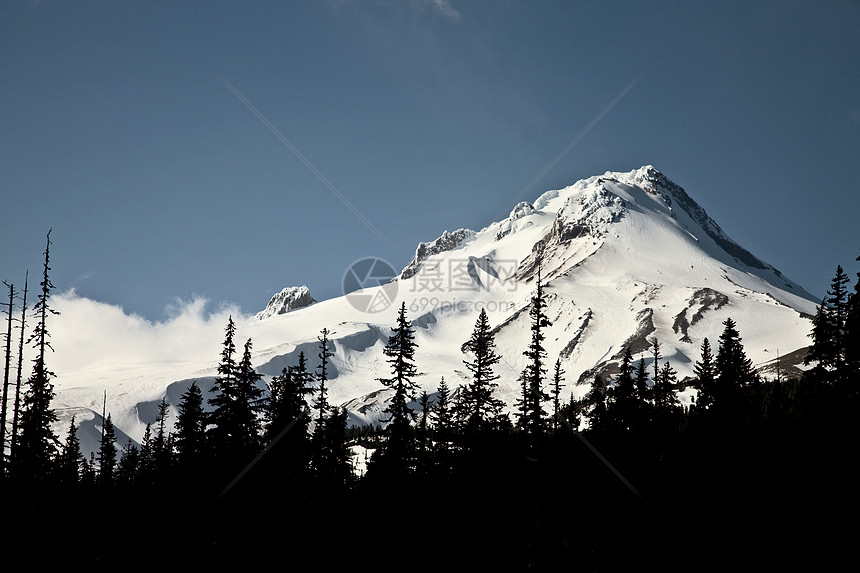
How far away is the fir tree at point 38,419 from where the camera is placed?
28438 mm

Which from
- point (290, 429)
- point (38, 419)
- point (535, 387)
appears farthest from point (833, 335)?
point (38, 419)

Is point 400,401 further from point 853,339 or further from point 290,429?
point 853,339

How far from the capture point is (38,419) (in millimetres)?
35344

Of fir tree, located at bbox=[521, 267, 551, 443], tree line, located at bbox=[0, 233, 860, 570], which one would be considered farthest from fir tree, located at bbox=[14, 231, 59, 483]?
fir tree, located at bbox=[521, 267, 551, 443]

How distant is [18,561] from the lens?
21719 millimetres

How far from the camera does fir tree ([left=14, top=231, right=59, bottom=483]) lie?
2844 centimetres

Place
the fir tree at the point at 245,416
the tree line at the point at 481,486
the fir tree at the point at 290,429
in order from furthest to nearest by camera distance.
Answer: the fir tree at the point at 290,429 → the fir tree at the point at 245,416 → the tree line at the point at 481,486

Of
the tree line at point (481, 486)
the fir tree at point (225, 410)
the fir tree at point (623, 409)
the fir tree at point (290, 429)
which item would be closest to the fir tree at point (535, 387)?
the tree line at point (481, 486)

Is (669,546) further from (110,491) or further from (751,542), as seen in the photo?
(110,491)

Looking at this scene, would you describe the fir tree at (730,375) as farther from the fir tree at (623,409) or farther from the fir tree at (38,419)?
the fir tree at (38,419)

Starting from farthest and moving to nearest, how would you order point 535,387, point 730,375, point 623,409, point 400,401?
point 730,375 → point 623,409 → point 400,401 → point 535,387

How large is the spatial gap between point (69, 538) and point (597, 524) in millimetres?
22252

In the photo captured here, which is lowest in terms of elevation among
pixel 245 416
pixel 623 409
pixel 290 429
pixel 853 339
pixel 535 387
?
pixel 290 429

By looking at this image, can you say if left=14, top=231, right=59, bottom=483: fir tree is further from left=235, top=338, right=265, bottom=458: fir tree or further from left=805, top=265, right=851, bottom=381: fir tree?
left=805, top=265, right=851, bottom=381: fir tree
